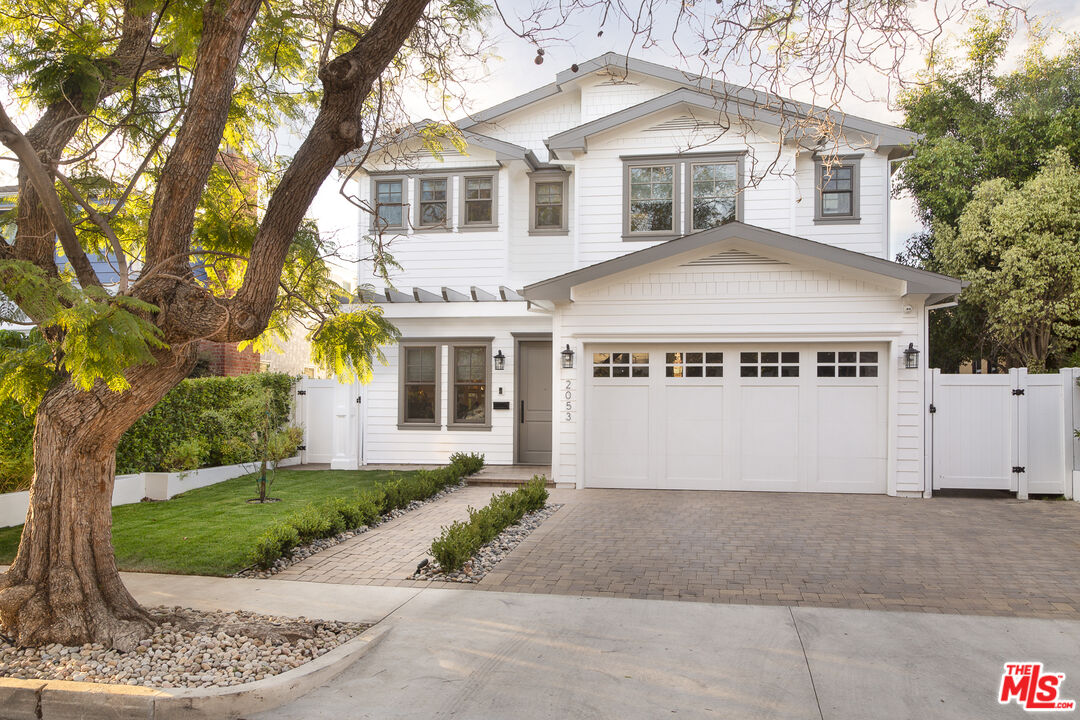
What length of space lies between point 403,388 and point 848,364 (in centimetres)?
836

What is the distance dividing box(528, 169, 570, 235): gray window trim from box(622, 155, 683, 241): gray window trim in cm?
147

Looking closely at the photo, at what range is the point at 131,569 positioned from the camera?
23.2ft

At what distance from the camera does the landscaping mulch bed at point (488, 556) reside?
22.6 feet

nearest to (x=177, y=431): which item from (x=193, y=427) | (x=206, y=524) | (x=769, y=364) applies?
(x=193, y=427)

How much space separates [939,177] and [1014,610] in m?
16.1

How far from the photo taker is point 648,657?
4926 mm

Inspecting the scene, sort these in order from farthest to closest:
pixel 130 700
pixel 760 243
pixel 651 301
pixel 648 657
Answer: pixel 651 301
pixel 760 243
pixel 648 657
pixel 130 700

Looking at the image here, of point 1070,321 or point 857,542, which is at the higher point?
point 1070,321

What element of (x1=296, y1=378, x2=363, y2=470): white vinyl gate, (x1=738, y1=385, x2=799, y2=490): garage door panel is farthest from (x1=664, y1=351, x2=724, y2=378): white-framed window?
(x1=296, y1=378, x2=363, y2=470): white vinyl gate

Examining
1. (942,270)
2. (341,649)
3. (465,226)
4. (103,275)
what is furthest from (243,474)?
(942,270)

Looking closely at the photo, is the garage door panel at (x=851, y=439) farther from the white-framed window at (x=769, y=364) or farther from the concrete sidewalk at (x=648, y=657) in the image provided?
the concrete sidewalk at (x=648, y=657)

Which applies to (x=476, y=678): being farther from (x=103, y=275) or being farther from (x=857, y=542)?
(x=103, y=275)

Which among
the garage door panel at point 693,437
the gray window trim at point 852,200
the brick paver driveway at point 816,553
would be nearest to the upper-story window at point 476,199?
the garage door panel at point 693,437

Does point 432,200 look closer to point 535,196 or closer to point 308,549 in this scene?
point 535,196
